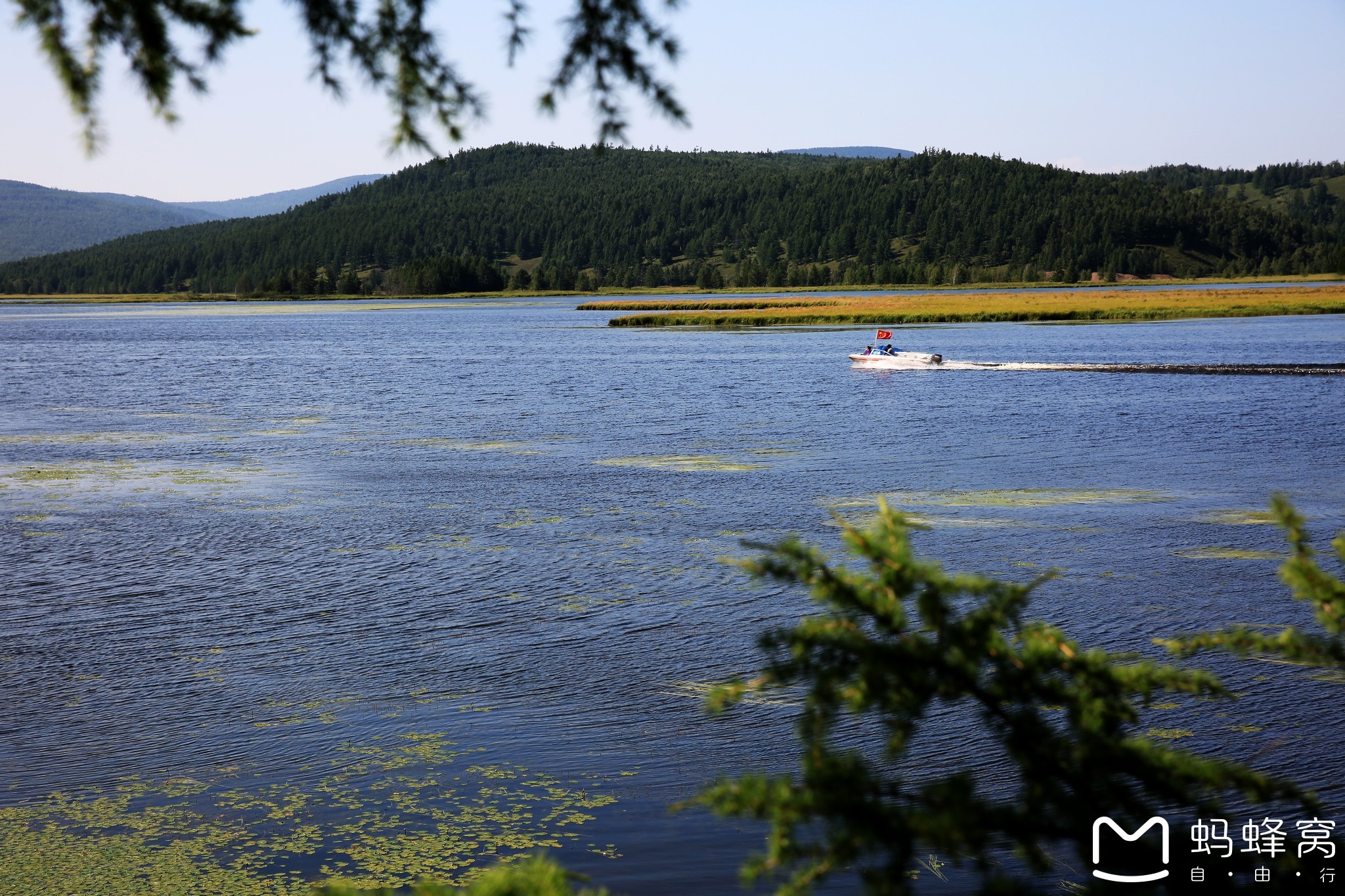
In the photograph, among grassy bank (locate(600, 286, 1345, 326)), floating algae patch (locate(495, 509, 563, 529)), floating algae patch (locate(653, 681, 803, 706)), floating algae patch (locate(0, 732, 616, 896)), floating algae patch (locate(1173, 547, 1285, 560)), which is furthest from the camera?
grassy bank (locate(600, 286, 1345, 326))

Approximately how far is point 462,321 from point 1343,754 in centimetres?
13293

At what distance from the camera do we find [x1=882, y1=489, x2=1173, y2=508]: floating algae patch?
22.0 m

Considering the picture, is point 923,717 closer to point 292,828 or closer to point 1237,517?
point 292,828

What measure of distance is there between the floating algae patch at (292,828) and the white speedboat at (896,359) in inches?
1898

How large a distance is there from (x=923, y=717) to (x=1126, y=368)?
52548 millimetres

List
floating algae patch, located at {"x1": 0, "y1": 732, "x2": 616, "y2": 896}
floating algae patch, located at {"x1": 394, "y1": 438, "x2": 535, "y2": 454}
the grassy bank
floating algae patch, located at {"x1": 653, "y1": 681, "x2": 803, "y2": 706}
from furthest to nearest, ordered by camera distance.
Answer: the grassy bank < floating algae patch, located at {"x1": 394, "y1": 438, "x2": 535, "y2": 454} < floating algae patch, located at {"x1": 653, "y1": 681, "x2": 803, "y2": 706} < floating algae patch, located at {"x1": 0, "y1": 732, "x2": 616, "y2": 896}

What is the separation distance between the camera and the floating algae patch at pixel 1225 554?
17297 mm

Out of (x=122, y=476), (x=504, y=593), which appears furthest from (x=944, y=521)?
(x=122, y=476)

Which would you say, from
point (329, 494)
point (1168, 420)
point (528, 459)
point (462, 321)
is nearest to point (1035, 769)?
point (329, 494)

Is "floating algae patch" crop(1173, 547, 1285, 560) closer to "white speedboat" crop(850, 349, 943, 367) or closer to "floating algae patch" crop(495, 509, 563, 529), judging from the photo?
"floating algae patch" crop(495, 509, 563, 529)

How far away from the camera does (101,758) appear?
10.5 meters

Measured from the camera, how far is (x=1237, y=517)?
66.6 ft

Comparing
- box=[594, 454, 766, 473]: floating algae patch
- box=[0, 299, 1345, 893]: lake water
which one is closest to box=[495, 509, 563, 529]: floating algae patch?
box=[0, 299, 1345, 893]: lake water

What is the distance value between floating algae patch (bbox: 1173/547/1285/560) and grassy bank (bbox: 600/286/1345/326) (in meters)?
84.2
